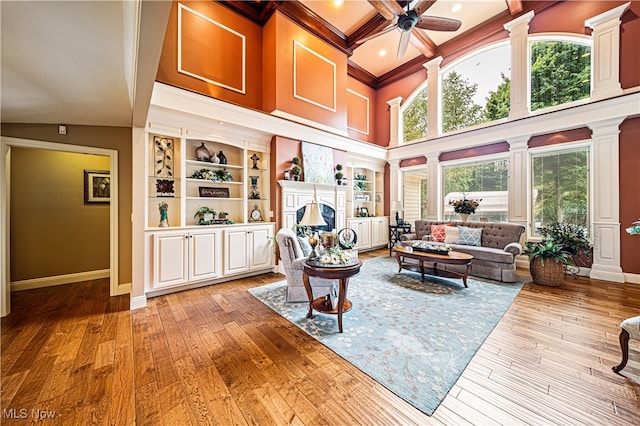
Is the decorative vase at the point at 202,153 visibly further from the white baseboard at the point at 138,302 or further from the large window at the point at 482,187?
the large window at the point at 482,187

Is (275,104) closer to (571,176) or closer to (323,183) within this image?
(323,183)

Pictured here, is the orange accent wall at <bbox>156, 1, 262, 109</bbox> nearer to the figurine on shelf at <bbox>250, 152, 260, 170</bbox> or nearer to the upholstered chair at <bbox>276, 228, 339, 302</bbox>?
the figurine on shelf at <bbox>250, 152, 260, 170</bbox>

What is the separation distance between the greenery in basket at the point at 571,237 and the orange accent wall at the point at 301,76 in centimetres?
480

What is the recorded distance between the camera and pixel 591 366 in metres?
1.92

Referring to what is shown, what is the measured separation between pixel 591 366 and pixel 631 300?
7.85ft

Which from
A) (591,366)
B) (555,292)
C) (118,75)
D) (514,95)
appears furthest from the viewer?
(514,95)

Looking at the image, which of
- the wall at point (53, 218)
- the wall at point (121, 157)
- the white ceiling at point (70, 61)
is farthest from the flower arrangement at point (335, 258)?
the wall at point (53, 218)

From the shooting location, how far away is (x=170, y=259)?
11.8 ft

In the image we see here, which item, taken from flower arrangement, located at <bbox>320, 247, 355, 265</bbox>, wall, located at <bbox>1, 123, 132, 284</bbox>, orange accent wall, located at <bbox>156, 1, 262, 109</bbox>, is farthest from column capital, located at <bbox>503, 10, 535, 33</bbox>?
wall, located at <bbox>1, 123, 132, 284</bbox>

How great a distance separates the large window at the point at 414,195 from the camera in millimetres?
7145

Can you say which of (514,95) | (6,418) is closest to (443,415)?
(6,418)

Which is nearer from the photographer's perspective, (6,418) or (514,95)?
(6,418)

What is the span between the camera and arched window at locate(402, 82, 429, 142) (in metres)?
6.99

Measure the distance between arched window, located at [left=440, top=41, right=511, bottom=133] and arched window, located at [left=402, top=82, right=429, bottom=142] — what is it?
556 mm
